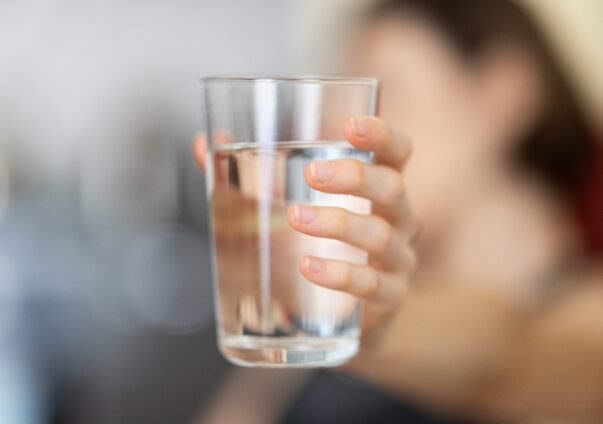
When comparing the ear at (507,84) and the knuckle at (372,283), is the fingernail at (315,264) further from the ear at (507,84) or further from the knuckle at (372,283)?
the ear at (507,84)

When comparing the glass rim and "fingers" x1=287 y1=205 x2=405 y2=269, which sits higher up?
the glass rim

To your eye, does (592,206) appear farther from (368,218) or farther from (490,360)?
(368,218)

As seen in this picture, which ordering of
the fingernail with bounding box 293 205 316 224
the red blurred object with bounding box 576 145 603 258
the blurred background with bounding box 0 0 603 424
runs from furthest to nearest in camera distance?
the blurred background with bounding box 0 0 603 424
the red blurred object with bounding box 576 145 603 258
the fingernail with bounding box 293 205 316 224

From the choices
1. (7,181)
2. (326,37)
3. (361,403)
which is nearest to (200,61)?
(326,37)

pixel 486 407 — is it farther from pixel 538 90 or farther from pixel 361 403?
pixel 538 90

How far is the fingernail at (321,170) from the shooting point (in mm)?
565

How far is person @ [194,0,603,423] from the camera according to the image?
1332 millimetres

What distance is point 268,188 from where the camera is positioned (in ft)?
2.00

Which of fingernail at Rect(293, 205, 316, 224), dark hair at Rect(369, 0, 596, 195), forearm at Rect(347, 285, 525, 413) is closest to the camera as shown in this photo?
fingernail at Rect(293, 205, 316, 224)

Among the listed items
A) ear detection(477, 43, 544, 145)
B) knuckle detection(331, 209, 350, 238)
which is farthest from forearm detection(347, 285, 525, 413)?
knuckle detection(331, 209, 350, 238)

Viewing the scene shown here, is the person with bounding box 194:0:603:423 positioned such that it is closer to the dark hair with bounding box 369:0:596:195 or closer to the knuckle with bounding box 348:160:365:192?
the dark hair with bounding box 369:0:596:195

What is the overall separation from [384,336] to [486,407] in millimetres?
612

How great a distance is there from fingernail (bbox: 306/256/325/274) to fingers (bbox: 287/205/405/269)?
0.05 feet

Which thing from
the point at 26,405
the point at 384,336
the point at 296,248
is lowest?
the point at 26,405
